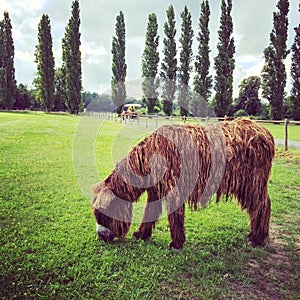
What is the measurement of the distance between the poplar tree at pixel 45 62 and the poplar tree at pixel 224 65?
24810mm

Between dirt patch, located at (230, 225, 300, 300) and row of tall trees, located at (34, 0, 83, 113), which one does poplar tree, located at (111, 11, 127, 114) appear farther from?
dirt patch, located at (230, 225, 300, 300)

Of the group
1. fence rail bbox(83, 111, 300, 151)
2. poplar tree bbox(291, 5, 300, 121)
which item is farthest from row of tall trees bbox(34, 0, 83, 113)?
fence rail bbox(83, 111, 300, 151)

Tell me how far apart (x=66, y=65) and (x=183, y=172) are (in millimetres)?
40817

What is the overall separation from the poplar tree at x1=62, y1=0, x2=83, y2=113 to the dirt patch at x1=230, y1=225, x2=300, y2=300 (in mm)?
38437

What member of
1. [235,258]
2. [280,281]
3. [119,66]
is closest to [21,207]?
[235,258]

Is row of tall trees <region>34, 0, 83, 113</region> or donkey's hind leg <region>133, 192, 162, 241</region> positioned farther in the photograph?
row of tall trees <region>34, 0, 83, 113</region>

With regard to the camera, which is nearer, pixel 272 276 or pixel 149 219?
pixel 272 276

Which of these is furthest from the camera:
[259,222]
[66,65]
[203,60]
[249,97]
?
[66,65]

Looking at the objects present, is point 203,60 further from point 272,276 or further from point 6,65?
point 272,276

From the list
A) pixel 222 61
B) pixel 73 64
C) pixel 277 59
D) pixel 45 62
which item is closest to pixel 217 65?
pixel 222 61

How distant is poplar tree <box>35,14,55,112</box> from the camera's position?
42194 millimetres

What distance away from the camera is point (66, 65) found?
40.3 metres

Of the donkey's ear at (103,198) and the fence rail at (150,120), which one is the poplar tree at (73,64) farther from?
the donkey's ear at (103,198)

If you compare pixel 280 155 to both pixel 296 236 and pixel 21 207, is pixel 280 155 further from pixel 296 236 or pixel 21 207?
pixel 21 207
